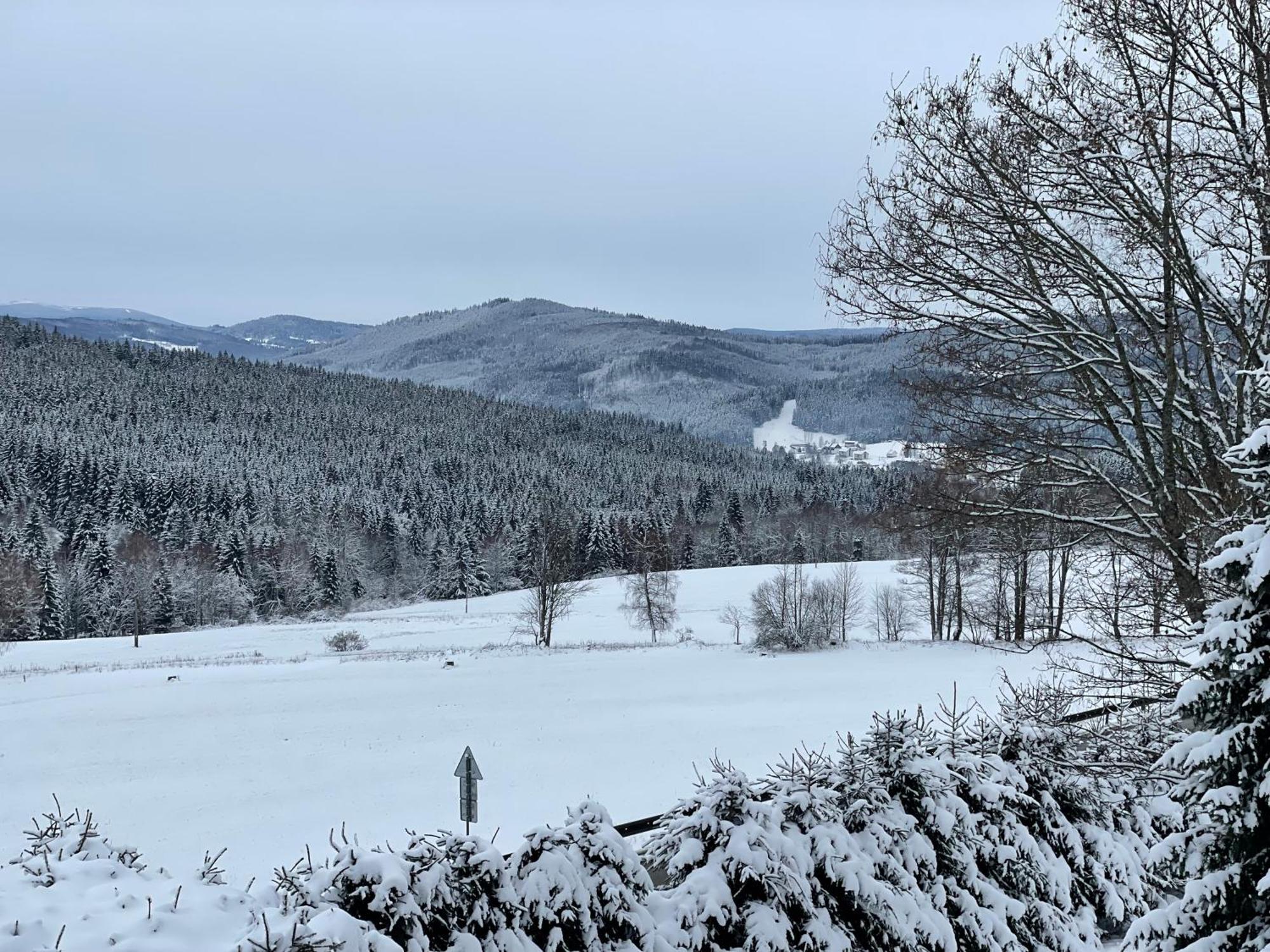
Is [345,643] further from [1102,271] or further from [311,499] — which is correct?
[311,499]

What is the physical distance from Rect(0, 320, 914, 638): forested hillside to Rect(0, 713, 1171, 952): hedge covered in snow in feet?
98.4

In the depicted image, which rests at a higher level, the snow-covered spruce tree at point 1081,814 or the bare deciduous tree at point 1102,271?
the bare deciduous tree at point 1102,271

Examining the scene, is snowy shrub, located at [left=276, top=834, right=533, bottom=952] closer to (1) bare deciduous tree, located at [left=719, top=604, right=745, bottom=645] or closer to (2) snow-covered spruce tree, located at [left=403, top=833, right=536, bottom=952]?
(2) snow-covered spruce tree, located at [left=403, top=833, right=536, bottom=952]

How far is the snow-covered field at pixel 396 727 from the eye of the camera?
16.6 meters

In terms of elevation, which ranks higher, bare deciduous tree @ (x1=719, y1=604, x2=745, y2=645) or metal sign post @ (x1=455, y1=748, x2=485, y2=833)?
metal sign post @ (x1=455, y1=748, x2=485, y2=833)

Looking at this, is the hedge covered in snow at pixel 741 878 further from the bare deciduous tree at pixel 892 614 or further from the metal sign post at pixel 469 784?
the bare deciduous tree at pixel 892 614

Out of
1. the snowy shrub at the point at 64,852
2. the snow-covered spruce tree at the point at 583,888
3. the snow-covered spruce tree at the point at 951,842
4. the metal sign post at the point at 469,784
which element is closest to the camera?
the snowy shrub at the point at 64,852

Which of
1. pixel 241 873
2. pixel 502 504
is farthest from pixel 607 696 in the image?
pixel 502 504

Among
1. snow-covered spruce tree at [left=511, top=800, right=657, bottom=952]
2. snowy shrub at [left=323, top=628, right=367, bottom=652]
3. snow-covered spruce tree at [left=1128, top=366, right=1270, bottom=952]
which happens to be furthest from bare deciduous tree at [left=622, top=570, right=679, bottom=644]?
snow-covered spruce tree at [left=1128, top=366, right=1270, bottom=952]

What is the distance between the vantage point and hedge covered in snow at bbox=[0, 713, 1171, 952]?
325 cm

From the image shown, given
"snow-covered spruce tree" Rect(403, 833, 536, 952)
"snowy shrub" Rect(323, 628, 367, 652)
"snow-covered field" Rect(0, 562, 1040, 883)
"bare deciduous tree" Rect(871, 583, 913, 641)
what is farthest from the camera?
"bare deciduous tree" Rect(871, 583, 913, 641)

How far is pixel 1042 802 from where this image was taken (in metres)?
6.59

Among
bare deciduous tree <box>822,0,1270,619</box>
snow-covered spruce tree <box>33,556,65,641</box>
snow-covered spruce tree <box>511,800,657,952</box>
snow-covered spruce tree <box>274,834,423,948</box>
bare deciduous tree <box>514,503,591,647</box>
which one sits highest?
bare deciduous tree <box>822,0,1270,619</box>

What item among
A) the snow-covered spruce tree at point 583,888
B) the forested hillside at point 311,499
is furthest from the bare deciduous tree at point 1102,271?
the forested hillside at point 311,499
